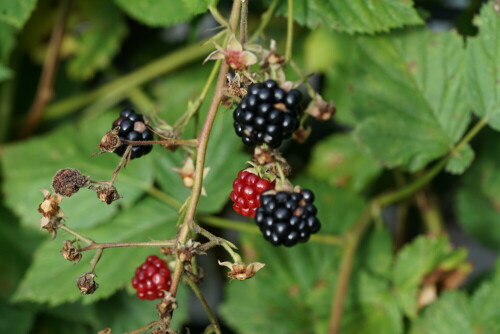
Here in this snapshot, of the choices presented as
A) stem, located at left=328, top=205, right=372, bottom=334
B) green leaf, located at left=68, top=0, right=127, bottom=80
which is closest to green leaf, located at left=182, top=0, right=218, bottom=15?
stem, located at left=328, top=205, right=372, bottom=334

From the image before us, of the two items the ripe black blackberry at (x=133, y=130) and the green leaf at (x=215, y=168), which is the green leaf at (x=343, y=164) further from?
the ripe black blackberry at (x=133, y=130)

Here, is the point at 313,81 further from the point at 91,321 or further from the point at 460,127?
the point at 91,321

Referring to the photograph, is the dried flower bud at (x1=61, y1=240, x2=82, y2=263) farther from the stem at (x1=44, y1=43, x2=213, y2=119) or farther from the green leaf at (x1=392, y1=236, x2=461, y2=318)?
the stem at (x1=44, y1=43, x2=213, y2=119)

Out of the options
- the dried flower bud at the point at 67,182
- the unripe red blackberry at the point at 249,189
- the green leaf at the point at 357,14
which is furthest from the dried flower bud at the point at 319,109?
the dried flower bud at the point at 67,182

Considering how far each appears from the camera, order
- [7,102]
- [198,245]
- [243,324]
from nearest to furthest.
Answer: [198,245] → [243,324] → [7,102]

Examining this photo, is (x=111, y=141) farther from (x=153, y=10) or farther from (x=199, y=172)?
(x=153, y=10)

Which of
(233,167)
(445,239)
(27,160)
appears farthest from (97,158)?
(445,239)

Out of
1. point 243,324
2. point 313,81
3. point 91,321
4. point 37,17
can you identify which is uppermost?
point 37,17
